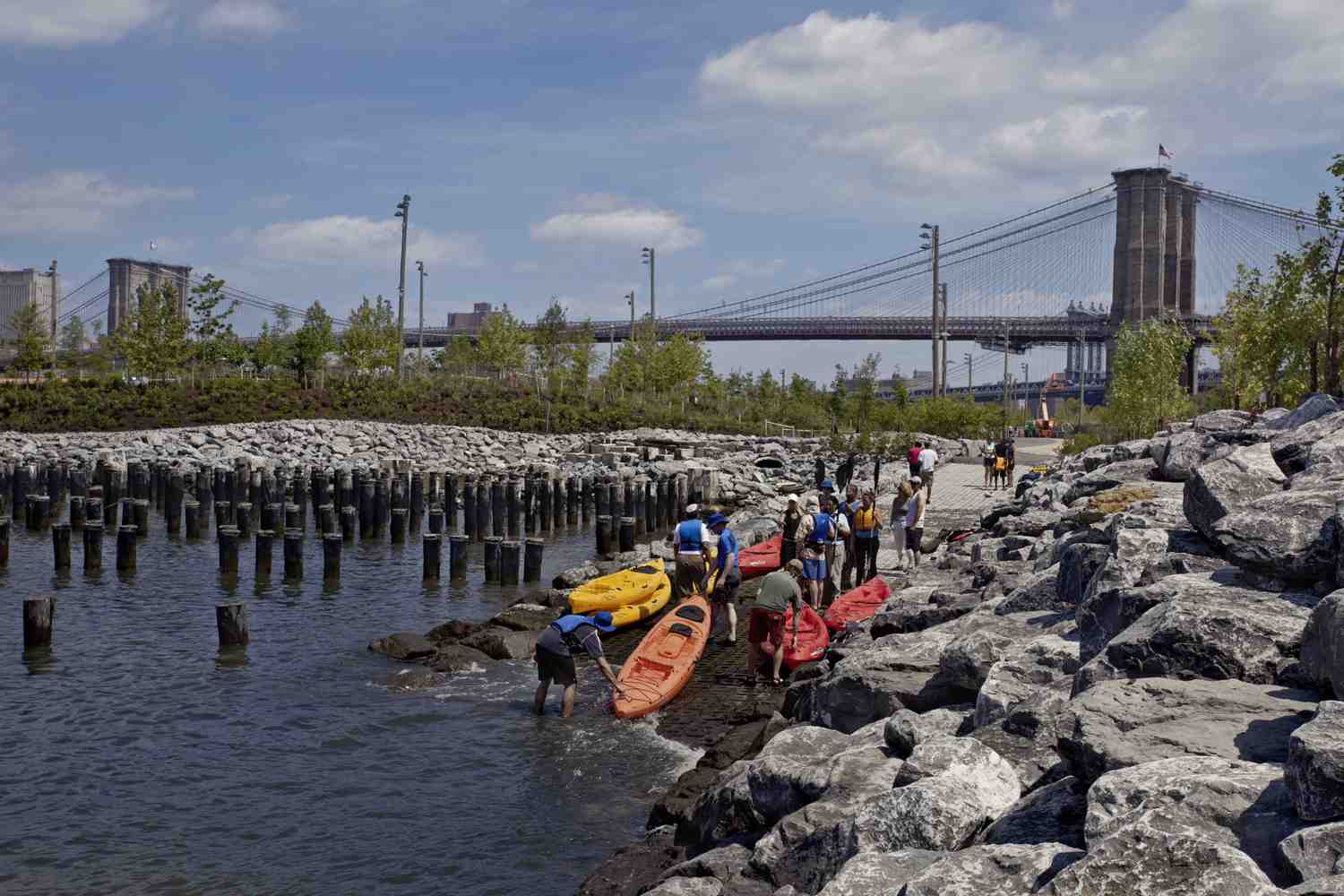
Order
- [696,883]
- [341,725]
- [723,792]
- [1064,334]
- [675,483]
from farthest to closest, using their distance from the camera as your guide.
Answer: [1064,334], [675,483], [341,725], [723,792], [696,883]

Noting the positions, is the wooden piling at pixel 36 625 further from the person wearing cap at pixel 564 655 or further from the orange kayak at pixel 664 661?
the orange kayak at pixel 664 661

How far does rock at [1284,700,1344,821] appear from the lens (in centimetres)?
480

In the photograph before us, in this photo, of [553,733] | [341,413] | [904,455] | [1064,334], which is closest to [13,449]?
[341,413]

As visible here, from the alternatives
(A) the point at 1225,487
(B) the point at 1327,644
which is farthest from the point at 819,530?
(B) the point at 1327,644

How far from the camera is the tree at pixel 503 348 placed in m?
66.9

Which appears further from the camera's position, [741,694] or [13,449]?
[13,449]

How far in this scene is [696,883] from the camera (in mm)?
7387

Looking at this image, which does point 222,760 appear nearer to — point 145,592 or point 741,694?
point 741,694

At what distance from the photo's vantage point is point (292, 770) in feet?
40.6

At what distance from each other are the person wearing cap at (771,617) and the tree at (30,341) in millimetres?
53712

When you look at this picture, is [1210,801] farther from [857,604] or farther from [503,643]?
[503,643]

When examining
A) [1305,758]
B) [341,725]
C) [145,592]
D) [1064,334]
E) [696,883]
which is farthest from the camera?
[1064,334]

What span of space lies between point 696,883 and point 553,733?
20.1 ft

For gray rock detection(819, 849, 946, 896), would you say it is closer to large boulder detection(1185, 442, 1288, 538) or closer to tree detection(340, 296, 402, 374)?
large boulder detection(1185, 442, 1288, 538)
